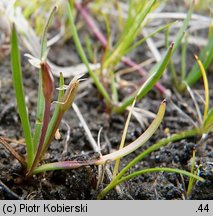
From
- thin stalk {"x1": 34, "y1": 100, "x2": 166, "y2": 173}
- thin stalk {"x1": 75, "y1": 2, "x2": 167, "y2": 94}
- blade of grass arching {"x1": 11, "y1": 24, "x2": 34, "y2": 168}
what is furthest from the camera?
thin stalk {"x1": 75, "y1": 2, "x2": 167, "y2": 94}

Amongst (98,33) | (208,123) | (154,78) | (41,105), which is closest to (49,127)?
(41,105)

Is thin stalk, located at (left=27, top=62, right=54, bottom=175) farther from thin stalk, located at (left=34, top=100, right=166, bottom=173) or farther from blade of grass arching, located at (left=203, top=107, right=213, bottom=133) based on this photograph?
blade of grass arching, located at (left=203, top=107, right=213, bottom=133)

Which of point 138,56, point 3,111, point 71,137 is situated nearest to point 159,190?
point 71,137

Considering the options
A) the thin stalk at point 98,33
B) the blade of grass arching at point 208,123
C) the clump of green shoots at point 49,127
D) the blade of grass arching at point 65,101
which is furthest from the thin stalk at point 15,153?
the thin stalk at point 98,33

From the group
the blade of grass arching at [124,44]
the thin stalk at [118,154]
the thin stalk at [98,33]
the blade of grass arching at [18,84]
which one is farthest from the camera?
the thin stalk at [98,33]

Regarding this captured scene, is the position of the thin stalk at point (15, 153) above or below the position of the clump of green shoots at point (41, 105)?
below

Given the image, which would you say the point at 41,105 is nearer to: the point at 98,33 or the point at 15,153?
the point at 15,153

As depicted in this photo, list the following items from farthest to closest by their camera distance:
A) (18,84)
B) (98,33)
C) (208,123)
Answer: (98,33)
(208,123)
(18,84)

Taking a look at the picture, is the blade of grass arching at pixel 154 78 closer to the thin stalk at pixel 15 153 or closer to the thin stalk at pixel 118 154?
the thin stalk at pixel 118 154

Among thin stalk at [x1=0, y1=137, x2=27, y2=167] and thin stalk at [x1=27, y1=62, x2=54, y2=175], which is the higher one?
thin stalk at [x1=27, y1=62, x2=54, y2=175]

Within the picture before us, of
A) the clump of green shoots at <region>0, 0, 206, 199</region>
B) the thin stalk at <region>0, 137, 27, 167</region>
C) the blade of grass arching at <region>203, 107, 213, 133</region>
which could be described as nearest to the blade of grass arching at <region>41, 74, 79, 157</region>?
the clump of green shoots at <region>0, 0, 206, 199</region>

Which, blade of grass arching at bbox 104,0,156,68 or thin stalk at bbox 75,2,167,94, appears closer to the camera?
blade of grass arching at bbox 104,0,156,68
